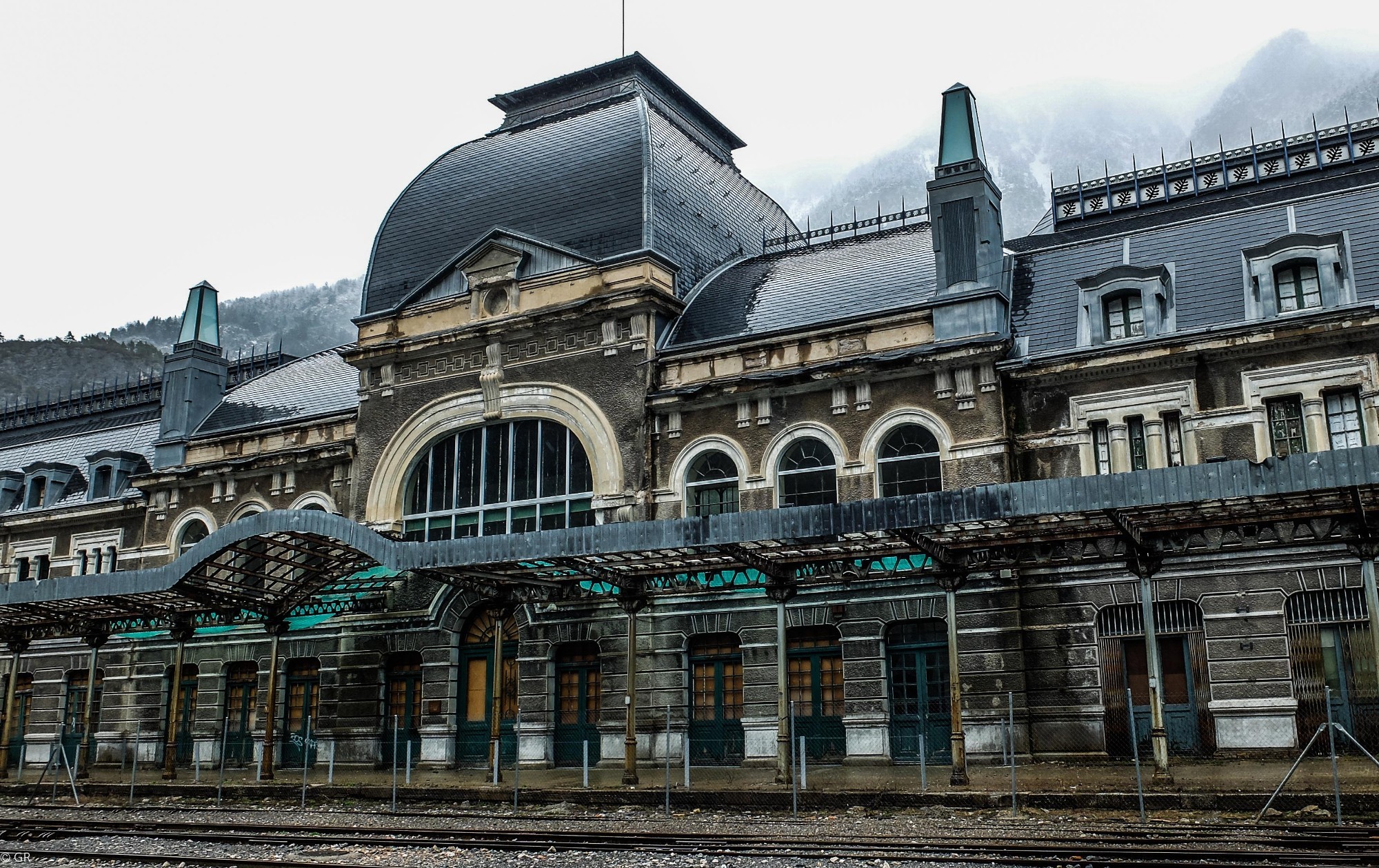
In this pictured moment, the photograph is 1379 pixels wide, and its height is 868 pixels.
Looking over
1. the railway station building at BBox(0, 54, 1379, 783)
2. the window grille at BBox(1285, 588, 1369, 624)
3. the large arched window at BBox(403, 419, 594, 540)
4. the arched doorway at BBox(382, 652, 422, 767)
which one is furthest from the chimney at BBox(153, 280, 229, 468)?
the window grille at BBox(1285, 588, 1369, 624)

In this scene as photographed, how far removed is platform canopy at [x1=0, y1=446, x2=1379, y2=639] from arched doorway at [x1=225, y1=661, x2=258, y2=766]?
4240 mm

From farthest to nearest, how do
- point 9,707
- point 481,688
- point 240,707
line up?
point 240,707 → point 9,707 → point 481,688

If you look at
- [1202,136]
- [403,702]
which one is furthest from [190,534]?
[1202,136]

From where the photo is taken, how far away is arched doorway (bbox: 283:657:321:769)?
102ft

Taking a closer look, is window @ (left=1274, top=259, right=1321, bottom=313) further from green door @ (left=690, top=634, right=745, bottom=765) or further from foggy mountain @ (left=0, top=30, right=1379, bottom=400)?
foggy mountain @ (left=0, top=30, right=1379, bottom=400)

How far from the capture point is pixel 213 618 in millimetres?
31672

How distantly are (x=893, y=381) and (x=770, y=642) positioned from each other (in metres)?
5.88

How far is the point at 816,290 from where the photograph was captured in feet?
94.6

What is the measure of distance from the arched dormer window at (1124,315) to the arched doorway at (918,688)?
6.70m

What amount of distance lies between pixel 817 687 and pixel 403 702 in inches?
419

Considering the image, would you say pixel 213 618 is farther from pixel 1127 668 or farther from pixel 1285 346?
pixel 1285 346

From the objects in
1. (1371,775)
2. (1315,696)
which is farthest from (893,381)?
(1371,775)

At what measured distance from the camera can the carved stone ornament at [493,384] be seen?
96.5ft

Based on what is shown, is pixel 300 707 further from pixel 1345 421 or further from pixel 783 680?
pixel 1345 421
